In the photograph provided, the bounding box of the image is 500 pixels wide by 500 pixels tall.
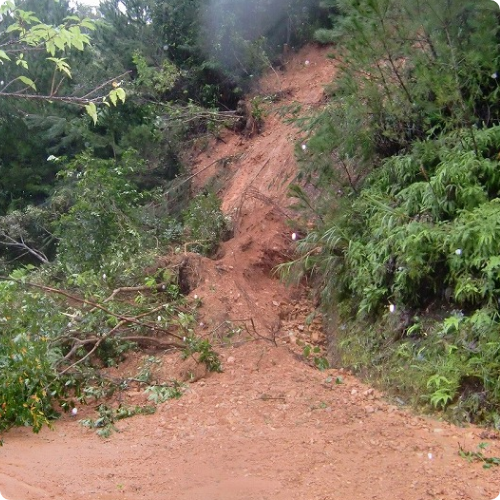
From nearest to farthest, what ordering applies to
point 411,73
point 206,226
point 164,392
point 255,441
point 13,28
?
point 13,28
point 255,441
point 164,392
point 411,73
point 206,226

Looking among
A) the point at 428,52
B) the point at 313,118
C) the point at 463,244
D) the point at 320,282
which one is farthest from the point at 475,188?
the point at 313,118

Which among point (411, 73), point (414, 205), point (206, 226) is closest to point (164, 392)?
point (414, 205)

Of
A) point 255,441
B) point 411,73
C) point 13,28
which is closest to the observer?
point 13,28

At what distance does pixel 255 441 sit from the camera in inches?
220

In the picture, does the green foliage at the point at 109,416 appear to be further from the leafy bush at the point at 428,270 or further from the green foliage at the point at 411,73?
the green foliage at the point at 411,73

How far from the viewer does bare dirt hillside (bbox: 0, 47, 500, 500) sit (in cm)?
484

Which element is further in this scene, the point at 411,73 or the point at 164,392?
the point at 411,73

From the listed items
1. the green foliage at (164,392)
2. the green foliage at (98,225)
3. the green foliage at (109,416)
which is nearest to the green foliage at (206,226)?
the green foliage at (98,225)

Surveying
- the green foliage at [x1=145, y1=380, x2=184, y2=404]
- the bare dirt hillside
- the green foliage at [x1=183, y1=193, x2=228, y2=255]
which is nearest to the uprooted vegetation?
the bare dirt hillside

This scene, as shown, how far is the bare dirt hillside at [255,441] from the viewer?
484 centimetres

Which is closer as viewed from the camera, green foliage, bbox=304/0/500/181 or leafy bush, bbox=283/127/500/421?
leafy bush, bbox=283/127/500/421

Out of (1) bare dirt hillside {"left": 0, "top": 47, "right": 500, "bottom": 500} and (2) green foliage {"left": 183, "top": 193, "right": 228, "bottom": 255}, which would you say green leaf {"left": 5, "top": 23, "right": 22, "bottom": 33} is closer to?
(1) bare dirt hillside {"left": 0, "top": 47, "right": 500, "bottom": 500}

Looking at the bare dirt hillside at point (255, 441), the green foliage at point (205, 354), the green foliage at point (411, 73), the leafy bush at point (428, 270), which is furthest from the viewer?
the green foliage at point (411, 73)

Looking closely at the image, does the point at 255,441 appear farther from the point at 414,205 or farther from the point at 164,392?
→ the point at 414,205
